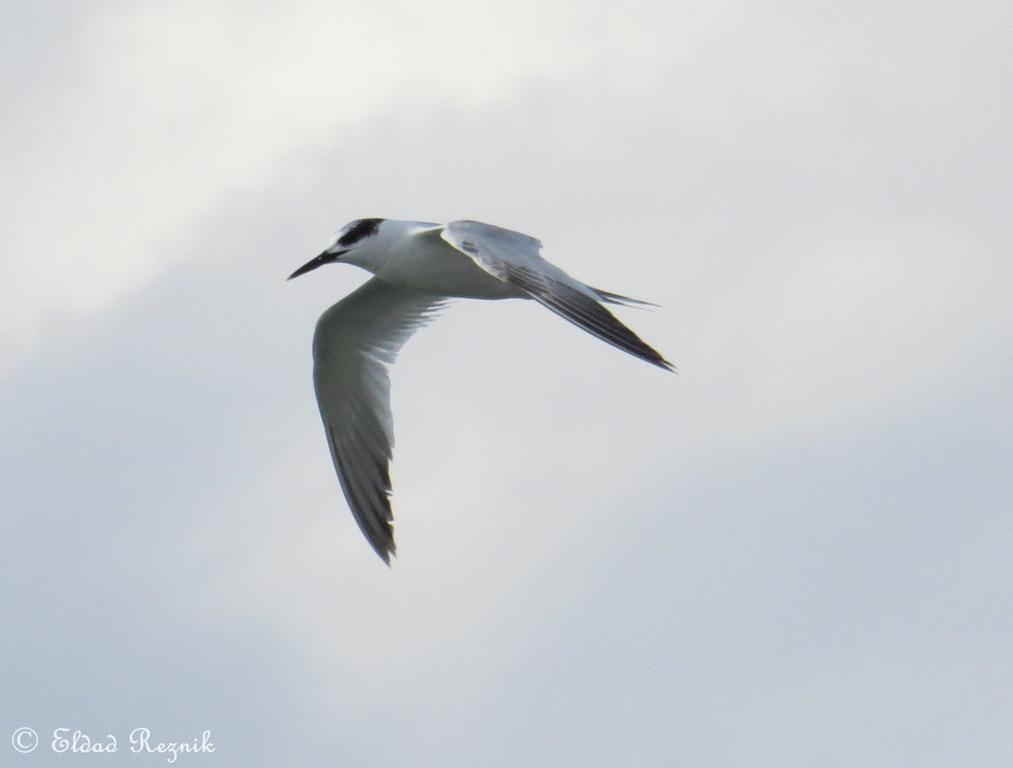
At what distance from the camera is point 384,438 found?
15617 mm

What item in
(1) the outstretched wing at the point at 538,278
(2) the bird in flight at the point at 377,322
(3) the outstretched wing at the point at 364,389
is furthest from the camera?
(3) the outstretched wing at the point at 364,389

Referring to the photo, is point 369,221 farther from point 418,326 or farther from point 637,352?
Result: point 637,352

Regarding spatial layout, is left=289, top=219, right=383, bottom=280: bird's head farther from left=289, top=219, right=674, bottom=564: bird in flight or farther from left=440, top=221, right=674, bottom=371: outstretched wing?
left=440, top=221, right=674, bottom=371: outstretched wing

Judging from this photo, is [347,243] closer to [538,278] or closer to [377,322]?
[377,322]

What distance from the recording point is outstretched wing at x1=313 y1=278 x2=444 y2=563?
15.4 metres

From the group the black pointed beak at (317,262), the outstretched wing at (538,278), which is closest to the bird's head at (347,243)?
the black pointed beak at (317,262)

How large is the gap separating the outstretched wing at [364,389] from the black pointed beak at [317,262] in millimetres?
1177

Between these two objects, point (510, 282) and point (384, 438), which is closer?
point (510, 282)

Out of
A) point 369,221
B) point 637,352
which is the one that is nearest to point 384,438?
point 369,221

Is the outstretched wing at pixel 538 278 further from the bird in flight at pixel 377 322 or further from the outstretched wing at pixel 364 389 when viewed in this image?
the outstretched wing at pixel 364 389

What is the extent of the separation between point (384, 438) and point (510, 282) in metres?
4.01

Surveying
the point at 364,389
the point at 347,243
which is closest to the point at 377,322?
the point at 364,389

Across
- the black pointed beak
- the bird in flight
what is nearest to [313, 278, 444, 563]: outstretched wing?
the bird in flight

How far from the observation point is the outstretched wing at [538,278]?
36.9 feet
